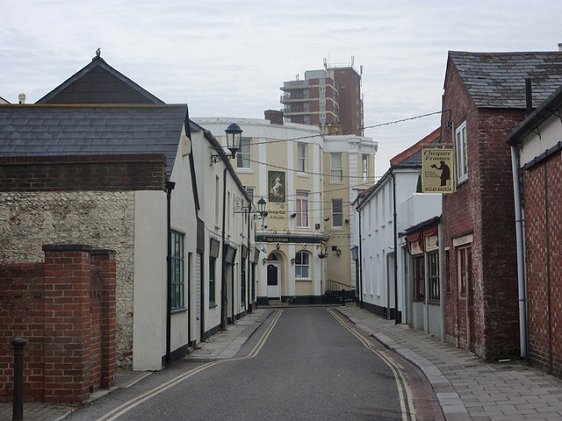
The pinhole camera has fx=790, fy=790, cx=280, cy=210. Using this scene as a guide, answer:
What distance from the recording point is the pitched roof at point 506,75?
1638 cm

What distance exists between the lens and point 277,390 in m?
12.4

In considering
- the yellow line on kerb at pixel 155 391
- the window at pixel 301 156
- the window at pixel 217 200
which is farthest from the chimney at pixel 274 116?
the yellow line on kerb at pixel 155 391

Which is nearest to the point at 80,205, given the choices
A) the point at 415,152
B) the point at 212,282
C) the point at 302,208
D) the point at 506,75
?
the point at 506,75

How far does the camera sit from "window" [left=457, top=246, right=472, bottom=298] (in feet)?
59.3

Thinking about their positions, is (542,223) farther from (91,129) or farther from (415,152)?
(415,152)

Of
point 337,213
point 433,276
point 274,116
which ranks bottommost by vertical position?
point 433,276

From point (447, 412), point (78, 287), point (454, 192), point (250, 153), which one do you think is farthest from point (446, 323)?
point (250, 153)

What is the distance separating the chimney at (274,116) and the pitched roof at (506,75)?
1610 inches

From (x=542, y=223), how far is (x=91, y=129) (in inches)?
394

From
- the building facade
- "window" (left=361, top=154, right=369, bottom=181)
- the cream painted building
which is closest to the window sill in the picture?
the building facade

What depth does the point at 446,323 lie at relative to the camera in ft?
69.1

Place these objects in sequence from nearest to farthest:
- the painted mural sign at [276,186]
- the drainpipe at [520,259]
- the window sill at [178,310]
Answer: the drainpipe at [520,259] < the window sill at [178,310] < the painted mural sign at [276,186]

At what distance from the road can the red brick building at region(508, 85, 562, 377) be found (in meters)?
2.33

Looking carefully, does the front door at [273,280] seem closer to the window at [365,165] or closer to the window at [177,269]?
the window at [365,165]
